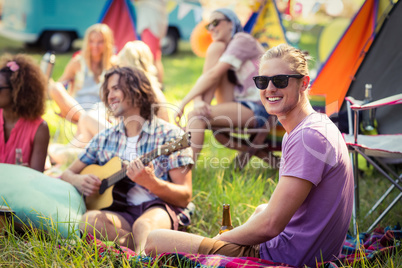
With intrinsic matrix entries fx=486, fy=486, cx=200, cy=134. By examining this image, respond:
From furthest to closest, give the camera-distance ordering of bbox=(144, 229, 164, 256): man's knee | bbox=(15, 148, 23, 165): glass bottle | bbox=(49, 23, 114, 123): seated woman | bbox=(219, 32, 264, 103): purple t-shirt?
bbox=(49, 23, 114, 123): seated woman
bbox=(219, 32, 264, 103): purple t-shirt
bbox=(15, 148, 23, 165): glass bottle
bbox=(144, 229, 164, 256): man's knee

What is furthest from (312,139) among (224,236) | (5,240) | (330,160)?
(5,240)

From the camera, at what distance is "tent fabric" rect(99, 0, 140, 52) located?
6.63 m

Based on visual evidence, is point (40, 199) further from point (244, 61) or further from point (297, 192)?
point (244, 61)

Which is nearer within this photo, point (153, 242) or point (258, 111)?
point (153, 242)

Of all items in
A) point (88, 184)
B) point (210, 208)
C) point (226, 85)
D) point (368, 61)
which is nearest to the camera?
point (88, 184)

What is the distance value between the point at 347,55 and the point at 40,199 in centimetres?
296

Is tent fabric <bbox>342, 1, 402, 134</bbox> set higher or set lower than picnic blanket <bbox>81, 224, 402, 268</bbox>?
higher

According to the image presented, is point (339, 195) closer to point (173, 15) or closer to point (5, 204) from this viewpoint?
point (5, 204)

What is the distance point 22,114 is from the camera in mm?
3152

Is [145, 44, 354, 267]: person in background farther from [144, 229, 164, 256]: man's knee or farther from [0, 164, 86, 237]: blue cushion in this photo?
[0, 164, 86, 237]: blue cushion

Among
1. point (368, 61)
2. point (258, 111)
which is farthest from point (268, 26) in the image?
point (258, 111)

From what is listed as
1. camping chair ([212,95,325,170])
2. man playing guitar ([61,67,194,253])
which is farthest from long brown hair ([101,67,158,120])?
camping chair ([212,95,325,170])

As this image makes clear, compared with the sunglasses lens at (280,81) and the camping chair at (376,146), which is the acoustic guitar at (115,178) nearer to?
the sunglasses lens at (280,81)

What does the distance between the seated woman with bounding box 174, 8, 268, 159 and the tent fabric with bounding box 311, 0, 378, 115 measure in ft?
2.71
